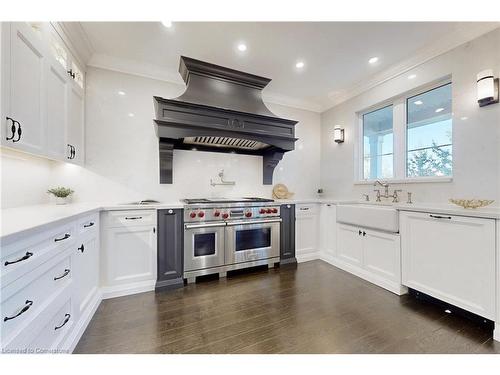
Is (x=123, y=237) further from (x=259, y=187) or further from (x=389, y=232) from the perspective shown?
(x=389, y=232)

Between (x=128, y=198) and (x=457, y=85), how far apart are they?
3962mm

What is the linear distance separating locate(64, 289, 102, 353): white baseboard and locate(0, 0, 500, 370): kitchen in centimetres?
2

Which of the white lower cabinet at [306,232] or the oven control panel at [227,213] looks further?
the white lower cabinet at [306,232]

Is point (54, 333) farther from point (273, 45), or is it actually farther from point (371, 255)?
point (273, 45)

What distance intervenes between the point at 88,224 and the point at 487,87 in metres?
3.73

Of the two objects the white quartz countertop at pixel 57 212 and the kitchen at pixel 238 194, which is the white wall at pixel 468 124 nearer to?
the kitchen at pixel 238 194

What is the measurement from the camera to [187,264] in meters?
2.35

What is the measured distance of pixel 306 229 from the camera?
3.19 m

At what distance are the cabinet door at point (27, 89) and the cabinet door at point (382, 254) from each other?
3314mm

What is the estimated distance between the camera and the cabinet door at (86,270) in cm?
151

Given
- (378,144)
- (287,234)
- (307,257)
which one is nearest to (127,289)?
(287,234)

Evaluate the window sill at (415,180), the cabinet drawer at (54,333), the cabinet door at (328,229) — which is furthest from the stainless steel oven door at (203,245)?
the window sill at (415,180)

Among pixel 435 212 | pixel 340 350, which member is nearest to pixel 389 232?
pixel 435 212

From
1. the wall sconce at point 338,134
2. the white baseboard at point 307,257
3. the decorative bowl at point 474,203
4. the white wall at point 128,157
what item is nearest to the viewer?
the decorative bowl at point 474,203
